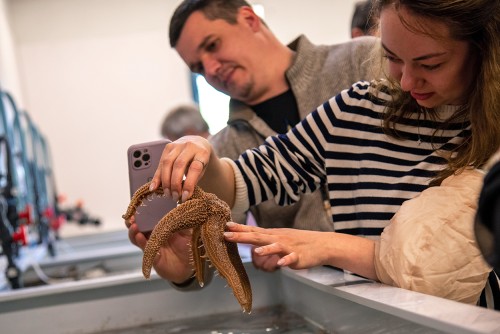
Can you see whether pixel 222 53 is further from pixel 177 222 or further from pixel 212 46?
pixel 177 222

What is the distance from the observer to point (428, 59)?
118 centimetres

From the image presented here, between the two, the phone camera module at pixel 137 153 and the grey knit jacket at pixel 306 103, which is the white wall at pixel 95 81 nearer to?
the grey knit jacket at pixel 306 103

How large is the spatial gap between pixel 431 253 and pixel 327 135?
442mm

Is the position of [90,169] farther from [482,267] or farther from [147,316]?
[482,267]

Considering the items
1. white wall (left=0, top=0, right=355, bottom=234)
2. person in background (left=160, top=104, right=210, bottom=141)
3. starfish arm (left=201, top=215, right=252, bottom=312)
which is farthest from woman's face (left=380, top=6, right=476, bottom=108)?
white wall (left=0, top=0, right=355, bottom=234)

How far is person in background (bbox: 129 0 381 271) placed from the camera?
1908 millimetres

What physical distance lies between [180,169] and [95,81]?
258 inches

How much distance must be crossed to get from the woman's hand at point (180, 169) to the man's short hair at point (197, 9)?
82cm

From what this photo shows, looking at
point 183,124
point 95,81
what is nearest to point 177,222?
point 183,124

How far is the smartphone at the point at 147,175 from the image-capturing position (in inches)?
55.2

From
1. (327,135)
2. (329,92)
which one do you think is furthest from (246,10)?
(327,135)

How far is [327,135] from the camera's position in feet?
4.79

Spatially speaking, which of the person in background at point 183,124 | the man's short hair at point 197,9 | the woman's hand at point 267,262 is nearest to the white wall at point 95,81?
the person in background at point 183,124

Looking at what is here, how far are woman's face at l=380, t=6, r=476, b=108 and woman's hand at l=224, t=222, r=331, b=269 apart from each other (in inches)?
12.9
